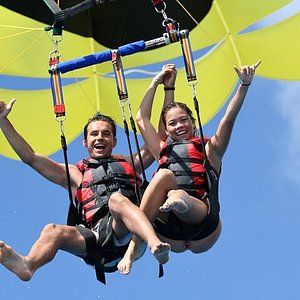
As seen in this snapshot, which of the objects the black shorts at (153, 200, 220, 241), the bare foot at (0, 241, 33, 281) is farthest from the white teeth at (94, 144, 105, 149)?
the bare foot at (0, 241, 33, 281)

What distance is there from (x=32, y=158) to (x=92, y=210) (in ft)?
1.87

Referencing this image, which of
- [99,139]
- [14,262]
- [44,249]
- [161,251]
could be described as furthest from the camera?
[99,139]

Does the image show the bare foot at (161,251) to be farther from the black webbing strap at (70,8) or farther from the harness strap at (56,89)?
the black webbing strap at (70,8)

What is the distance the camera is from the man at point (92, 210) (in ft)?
17.0

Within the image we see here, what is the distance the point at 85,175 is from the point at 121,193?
1.23ft

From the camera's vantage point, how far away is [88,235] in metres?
5.69

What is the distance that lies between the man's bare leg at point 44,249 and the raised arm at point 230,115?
3.38 feet

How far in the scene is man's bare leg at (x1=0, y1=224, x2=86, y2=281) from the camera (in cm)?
513

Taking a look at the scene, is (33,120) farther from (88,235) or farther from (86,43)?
(88,235)

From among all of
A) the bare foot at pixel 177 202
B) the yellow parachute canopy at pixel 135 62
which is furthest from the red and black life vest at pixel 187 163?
the yellow parachute canopy at pixel 135 62

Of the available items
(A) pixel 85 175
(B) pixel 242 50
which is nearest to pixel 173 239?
(A) pixel 85 175

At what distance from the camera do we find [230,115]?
5.82m

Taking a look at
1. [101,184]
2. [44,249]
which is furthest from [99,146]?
[44,249]

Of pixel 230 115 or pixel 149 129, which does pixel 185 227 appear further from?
pixel 149 129
